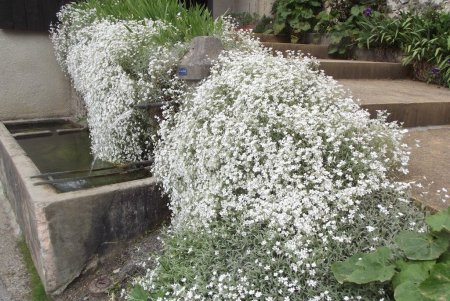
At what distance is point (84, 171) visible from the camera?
10.6 feet

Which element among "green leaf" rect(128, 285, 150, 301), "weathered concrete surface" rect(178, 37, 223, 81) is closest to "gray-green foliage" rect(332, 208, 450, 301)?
"green leaf" rect(128, 285, 150, 301)

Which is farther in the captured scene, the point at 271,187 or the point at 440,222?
the point at 271,187

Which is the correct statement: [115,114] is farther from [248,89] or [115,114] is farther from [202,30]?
[248,89]

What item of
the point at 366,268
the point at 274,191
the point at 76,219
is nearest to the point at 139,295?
the point at 76,219

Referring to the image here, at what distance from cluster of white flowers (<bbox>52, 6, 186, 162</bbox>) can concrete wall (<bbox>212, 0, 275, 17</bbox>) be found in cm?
365

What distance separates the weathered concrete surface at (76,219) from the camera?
223 centimetres

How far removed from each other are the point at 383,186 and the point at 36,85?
16.9 feet

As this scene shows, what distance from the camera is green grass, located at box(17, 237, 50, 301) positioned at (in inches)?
94.9

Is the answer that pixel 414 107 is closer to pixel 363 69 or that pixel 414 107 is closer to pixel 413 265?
pixel 363 69

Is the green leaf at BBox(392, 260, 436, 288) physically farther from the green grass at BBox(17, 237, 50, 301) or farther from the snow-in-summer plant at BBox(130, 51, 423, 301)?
the green grass at BBox(17, 237, 50, 301)

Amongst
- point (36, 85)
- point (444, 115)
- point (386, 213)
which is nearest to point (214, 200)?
point (386, 213)

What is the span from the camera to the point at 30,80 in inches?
216

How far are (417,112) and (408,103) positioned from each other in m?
0.14

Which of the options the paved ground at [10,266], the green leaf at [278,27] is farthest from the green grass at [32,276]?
the green leaf at [278,27]
